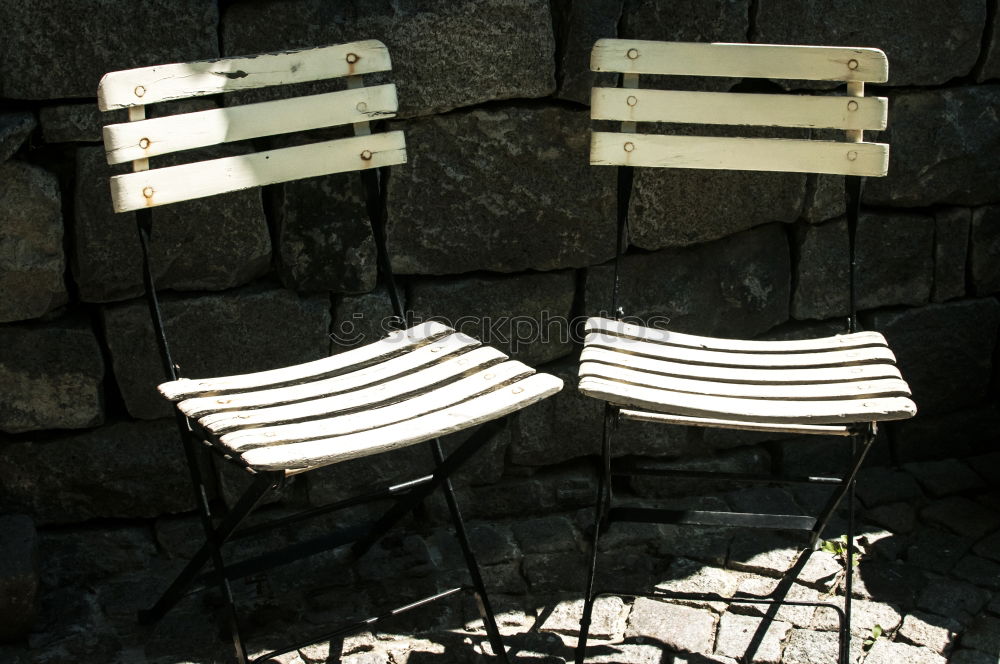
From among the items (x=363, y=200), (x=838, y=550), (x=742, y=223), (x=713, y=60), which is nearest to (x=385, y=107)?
(x=363, y=200)

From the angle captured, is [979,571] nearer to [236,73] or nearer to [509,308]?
[509,308]

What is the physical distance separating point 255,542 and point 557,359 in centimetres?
104

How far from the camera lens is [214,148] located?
10.0ft

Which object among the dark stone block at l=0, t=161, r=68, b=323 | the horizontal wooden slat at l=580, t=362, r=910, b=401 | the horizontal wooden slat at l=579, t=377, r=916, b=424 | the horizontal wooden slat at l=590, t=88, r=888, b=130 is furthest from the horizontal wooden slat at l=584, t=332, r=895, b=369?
the dark stone block at l=0, t=161, r=68, b=323

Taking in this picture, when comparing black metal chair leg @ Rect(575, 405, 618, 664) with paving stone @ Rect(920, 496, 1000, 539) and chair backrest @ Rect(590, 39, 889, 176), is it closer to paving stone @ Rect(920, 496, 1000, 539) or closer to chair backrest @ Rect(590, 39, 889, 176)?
chair backrest @ Rect(590, 39, 889, 176)

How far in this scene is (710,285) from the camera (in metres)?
3.51


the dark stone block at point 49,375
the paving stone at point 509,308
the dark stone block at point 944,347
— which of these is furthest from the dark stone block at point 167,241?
the dark stone block at point 944,347

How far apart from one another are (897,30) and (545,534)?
1.81m

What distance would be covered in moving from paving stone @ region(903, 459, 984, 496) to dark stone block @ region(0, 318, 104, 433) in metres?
2.53

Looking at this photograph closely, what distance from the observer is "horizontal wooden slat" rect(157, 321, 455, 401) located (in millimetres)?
2600

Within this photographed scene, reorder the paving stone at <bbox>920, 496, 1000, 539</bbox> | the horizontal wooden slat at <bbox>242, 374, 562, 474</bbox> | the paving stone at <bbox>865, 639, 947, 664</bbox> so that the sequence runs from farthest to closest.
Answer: the paving stone at <bbox>920, 496, 1000, 539</bbox> → the paving stone at <bbox>865, 639, 947, 664</bbox> → the horizontal wooden slat at <bbox>242, 374, 562, 474</bbox>

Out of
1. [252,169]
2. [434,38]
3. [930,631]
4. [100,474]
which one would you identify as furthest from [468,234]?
[930,631]

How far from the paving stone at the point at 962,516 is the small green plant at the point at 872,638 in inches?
24.0

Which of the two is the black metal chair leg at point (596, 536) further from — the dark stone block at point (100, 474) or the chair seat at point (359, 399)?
the dark stone block at point (100, 474)
